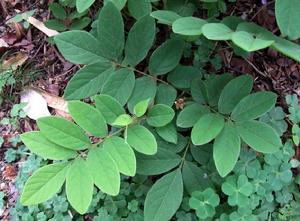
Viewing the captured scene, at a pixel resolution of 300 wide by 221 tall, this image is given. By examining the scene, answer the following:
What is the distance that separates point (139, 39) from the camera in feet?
5.26

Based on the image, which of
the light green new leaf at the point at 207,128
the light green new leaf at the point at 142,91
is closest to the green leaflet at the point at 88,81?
the light green new leaf at the point at 142,91

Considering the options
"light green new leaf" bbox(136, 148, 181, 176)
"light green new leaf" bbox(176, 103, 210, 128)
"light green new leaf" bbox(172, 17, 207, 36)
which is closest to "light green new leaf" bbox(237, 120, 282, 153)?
"light green new leaf" bbox(176, 103, 210, 128)

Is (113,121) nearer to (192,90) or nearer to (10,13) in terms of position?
(192,90)

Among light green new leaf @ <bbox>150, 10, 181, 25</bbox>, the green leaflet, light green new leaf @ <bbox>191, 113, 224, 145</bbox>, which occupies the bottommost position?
light green new leaf @ <bbox>191, 113, 224, 145</bbox>

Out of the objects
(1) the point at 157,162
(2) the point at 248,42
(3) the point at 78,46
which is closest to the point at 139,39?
(3) the point at 78,46

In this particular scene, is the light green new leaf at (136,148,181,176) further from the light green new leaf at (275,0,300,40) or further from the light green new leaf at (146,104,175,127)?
the light green new leaf at (275,0,300,40)

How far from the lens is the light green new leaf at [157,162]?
1585 millimetres

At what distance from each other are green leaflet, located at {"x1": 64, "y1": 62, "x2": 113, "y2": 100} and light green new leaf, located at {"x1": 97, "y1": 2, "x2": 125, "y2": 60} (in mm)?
47

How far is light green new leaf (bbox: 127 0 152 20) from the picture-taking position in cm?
161

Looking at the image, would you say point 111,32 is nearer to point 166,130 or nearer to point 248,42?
point 166,130

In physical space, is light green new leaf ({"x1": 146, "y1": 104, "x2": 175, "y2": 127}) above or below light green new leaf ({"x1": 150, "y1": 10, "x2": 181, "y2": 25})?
below

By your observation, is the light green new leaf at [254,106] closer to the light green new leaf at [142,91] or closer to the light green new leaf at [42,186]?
the light green new leaf at [142,91]

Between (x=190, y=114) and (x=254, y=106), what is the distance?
22 centimetres

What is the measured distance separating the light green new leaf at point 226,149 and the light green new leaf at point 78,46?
506 millimetres
